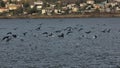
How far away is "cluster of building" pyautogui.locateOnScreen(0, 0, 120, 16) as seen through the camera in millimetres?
169000

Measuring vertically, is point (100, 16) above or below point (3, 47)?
below

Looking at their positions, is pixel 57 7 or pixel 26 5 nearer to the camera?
pixel 57 7

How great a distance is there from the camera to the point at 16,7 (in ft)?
599

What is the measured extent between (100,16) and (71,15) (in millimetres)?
9390

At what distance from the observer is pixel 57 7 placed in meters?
180

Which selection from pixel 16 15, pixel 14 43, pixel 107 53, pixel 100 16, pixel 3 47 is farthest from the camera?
pixel 16 15

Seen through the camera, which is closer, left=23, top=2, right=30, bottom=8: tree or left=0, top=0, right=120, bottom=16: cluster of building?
left=0, top=0, right=120, bottom=16: cluster of building

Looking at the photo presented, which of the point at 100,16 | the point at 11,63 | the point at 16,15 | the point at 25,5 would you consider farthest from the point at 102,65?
the point at 25,5

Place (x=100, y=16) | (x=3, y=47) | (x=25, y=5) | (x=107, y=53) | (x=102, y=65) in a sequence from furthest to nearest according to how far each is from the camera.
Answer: (x=25, y=5) → (x=100, y=16) → (x=3, y=47) → (x=107, y=53) → (x=102, y=65)

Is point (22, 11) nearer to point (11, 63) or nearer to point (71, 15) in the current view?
point (71, 15)

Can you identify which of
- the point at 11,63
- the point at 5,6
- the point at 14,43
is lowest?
the point at 5,6

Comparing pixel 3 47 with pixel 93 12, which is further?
pixel 93 12

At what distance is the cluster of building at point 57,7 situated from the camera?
169000mm

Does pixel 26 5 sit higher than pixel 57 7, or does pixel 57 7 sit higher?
pixel 26 5
